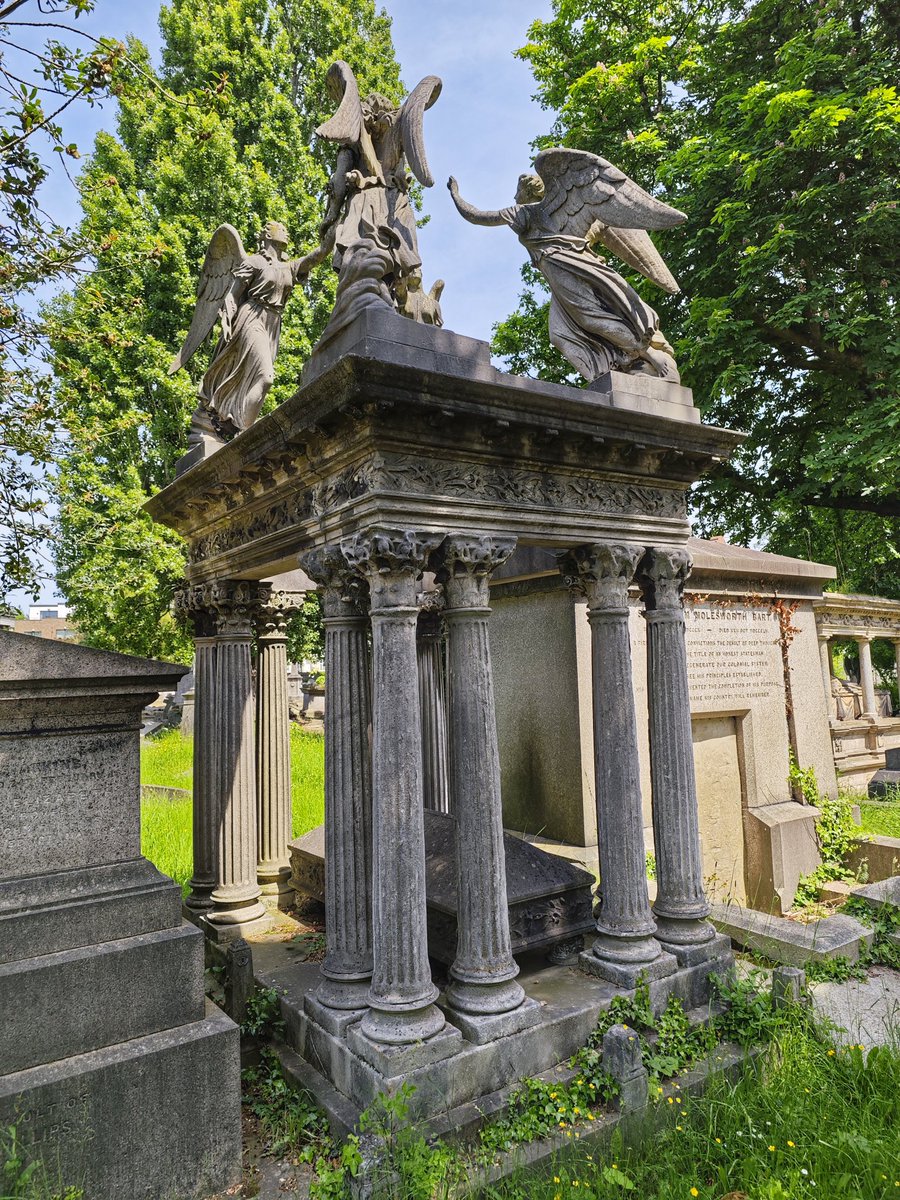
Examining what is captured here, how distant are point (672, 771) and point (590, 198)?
426 cm

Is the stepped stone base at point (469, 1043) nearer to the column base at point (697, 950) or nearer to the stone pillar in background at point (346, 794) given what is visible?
the column base at point (697, 950)

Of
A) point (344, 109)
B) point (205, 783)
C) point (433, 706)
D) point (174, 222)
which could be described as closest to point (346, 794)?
point (205, 783)

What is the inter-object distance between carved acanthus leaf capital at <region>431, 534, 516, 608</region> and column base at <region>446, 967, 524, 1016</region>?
2272 mm

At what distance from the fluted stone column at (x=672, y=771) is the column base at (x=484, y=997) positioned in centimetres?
153

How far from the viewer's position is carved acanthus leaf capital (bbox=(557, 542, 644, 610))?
16.4ft

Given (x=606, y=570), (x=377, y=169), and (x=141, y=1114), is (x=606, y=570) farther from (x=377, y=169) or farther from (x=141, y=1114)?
(x=141, y=1114)

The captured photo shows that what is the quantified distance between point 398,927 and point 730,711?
→ 611 centimetres

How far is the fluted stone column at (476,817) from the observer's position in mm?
4074

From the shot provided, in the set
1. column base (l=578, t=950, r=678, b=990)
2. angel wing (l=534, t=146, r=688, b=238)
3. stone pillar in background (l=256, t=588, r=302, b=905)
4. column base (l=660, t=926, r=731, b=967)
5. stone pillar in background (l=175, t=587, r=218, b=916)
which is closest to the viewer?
column base (l=578, t=950, r=678, b=990)

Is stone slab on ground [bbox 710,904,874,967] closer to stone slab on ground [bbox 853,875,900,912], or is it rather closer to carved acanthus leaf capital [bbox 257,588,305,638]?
stone slab on ground [bbox 853,875,900,912]

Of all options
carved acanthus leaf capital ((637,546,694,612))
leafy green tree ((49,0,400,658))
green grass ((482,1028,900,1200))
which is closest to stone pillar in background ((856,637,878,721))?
carved acanthus leaf capital ((637,546,694,612))

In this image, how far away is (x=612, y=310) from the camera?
210 inches

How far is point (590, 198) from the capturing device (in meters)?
4.97

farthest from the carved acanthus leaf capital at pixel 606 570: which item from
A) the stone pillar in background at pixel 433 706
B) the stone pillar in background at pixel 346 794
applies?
the stone pillar in background at pixel 433 706
